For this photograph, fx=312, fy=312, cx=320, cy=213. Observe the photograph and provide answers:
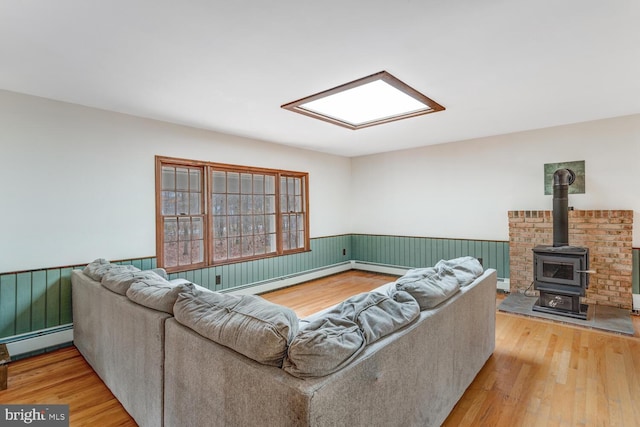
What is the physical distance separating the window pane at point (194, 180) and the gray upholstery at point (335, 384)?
2.94 meters

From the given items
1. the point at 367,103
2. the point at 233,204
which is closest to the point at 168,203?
the point at 233,204

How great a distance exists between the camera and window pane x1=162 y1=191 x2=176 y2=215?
3.99 m

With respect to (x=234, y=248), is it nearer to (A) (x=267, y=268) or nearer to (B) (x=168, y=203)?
(A) (x=267, y=268)

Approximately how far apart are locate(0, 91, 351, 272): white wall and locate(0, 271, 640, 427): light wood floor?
42.5 inches

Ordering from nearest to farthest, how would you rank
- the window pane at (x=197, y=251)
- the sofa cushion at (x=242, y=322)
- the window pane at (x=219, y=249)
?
the sofa cushion at (x=242, y=322)
the window pane at (x=197, y=251)
the window pane at (x=219, y=249)

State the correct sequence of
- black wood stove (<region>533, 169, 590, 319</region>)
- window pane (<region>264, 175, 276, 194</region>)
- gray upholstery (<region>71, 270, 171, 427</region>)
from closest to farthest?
gray upholstery (<region>71, 270, 171, 427</region>) → black wood stove (<region>533, 169, 590, 319</region>) → window pane (<region>264, 175, 276, 194</region>)

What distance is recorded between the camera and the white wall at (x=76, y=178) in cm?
288

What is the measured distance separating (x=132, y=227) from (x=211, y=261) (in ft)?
3.63

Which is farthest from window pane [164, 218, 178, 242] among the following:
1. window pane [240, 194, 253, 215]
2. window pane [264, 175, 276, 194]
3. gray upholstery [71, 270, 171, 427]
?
window pane [264, 175, 276, 194]

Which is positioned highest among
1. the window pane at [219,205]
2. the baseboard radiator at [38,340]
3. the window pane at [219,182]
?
the window pane at [219,182]

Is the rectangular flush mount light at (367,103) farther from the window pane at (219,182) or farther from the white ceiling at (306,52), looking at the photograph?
the window pane at (219,182)

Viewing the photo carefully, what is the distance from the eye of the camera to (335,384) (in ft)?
3.61

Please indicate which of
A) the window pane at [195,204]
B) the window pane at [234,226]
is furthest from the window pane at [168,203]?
the window pane at [234,226]

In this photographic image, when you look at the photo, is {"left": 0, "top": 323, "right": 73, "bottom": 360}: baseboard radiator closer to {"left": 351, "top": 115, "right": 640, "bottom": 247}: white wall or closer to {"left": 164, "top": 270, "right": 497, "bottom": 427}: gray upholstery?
{"left": 164, "top": 270, "right": 497, "bottom": 427}: gray upholstery
